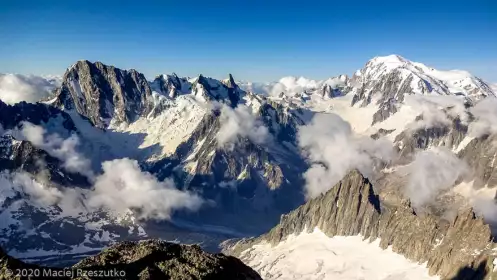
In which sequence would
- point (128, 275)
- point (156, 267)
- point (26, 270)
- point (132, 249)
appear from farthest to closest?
1. point (132, 249)
2. point (156, 267)
3. point (128, 275)
4. point (26, 270)

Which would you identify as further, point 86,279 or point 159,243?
point 159,243

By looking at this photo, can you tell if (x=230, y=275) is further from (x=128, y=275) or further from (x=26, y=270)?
(x=26, y=270)

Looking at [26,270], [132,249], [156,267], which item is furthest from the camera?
[132,249]

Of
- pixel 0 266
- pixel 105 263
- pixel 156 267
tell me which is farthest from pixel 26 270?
pixel 156 267

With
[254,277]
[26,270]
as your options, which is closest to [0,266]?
[26,270]

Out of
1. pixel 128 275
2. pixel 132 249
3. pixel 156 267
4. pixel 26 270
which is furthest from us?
pixel 132 249

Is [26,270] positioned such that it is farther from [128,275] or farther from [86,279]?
[128,275]
